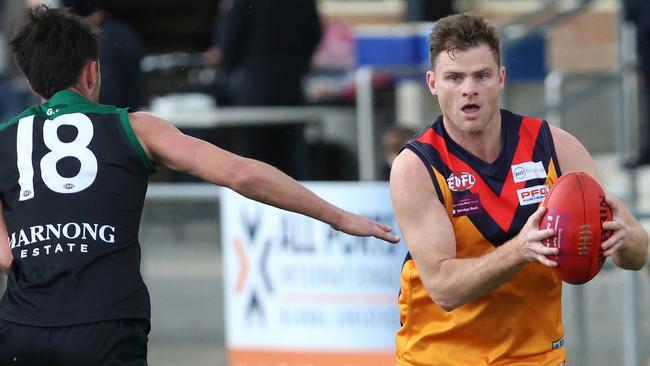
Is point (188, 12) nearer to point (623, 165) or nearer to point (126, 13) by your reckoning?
point (126, 13)

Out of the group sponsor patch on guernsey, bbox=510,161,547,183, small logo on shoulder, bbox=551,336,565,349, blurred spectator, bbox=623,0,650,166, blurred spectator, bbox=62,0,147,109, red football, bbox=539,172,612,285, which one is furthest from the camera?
blurred spectator, bbox=62,0,147,109

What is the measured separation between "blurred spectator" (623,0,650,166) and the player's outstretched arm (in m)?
4.41

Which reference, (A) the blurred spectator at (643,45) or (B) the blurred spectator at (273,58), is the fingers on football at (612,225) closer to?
(A) the blurred spectator at (643,45)

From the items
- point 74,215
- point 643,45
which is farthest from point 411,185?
point 643,45

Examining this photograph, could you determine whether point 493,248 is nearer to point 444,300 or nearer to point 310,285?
point 444,300

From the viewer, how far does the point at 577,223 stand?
185 inches

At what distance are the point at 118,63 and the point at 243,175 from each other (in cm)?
597

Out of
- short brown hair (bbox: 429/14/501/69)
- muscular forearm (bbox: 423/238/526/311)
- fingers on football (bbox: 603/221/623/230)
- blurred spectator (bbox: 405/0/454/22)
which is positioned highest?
blurred spectator (bbox: 405/0/454/22)

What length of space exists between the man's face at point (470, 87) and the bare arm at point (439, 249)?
23cm

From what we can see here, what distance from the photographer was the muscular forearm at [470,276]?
475cm

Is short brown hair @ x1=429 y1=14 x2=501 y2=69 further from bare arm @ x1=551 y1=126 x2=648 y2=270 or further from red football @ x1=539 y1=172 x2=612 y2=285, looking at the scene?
red football @ x1=539 y1=172 x2=612 y2=285

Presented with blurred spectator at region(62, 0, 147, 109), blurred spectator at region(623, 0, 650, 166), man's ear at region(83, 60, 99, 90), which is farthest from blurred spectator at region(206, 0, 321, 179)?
man's ear at region(83, 60, 99, 90)

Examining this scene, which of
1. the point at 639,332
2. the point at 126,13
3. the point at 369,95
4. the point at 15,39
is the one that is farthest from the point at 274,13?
the point at 126,13

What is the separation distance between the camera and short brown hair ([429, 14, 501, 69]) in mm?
5148
